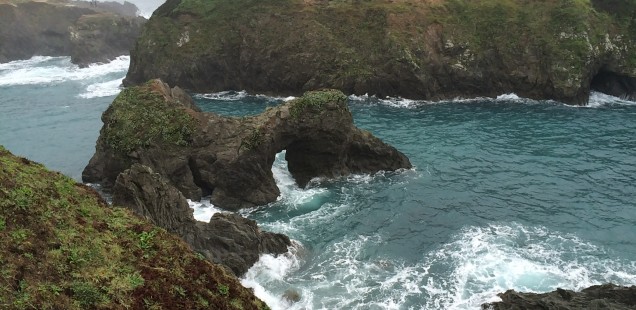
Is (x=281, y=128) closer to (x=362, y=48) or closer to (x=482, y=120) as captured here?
(x=482, y=120)

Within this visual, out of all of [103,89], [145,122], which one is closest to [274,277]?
[145,122]

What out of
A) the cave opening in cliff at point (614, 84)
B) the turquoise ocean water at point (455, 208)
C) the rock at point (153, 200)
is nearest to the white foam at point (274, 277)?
the turquoise ocean water at point (455, 208)

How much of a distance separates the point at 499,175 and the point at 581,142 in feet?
44.6

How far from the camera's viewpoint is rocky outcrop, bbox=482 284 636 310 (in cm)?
2333

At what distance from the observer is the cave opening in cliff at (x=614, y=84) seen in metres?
67.1

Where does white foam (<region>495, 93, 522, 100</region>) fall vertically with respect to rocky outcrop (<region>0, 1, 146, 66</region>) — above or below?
below

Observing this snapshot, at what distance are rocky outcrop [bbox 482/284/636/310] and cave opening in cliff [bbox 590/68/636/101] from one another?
52091mm

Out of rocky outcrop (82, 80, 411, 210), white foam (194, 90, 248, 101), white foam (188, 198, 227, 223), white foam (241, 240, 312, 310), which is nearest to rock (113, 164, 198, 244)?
white foam (241, 240, 312, 310)

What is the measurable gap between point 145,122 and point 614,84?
6414cm

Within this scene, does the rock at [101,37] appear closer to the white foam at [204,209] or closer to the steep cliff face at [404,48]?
the steep cliff face at [404,48]

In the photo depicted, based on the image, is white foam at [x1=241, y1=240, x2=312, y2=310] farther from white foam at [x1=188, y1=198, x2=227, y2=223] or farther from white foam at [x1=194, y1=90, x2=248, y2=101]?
white foam at [x1=194, y1=90, x2=248, y2=101]

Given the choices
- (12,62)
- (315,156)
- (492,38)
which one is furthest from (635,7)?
(12,62)

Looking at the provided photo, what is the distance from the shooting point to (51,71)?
10175 centimetres

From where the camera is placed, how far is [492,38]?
72.6 meters
